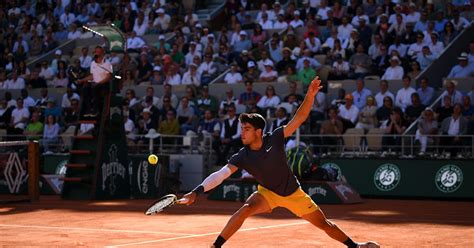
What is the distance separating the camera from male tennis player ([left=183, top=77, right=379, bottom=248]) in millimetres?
9820

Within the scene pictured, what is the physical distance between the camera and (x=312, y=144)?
2267cm

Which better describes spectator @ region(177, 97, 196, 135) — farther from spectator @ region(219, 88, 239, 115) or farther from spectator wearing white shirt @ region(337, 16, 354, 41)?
spectator wearing white shirt @ region(337, 16, 354, 41)

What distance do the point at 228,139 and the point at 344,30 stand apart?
19.0 ft

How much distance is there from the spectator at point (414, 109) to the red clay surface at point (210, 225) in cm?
342

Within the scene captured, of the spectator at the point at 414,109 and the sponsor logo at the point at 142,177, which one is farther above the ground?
the spectator at the point at 414,109

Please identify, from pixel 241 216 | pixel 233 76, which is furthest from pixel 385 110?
pixel 241 216

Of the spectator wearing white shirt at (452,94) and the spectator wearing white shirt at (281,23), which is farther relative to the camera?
the spectator wearing white shirt at (281,23)

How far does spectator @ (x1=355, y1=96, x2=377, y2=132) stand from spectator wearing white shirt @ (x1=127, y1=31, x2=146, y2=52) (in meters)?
10.2

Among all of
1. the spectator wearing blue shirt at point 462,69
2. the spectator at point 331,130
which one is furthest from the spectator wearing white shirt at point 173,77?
the spectator wearing blue shirt at point 462,69

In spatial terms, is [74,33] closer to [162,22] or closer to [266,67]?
[162,22]

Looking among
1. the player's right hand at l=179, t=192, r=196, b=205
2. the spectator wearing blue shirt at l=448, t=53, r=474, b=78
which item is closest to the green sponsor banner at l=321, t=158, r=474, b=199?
the spectator wearing blue shirt at l=448, t=53, r=474, b=78

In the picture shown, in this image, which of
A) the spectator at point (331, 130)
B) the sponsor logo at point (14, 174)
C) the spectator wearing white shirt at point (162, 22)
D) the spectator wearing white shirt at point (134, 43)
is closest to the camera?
the sponsor logo at point (14, 174)

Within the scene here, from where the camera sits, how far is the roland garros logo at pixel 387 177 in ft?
70.5

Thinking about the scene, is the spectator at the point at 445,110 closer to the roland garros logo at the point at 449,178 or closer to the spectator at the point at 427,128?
the spectator at the point at 427,128
